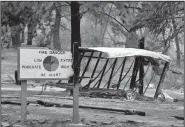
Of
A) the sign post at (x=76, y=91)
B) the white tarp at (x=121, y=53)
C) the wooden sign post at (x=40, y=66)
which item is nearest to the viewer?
the wooden sign post at (x=40, y=66)

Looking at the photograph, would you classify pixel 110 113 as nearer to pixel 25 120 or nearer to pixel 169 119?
pixel 169 119

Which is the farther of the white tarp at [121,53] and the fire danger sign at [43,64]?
the white tarp at [121,53]

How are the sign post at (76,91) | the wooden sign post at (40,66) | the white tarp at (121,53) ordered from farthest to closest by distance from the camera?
the white tarp at (121,53), the sign post at (76,91), the wooden sign post at (40,66)

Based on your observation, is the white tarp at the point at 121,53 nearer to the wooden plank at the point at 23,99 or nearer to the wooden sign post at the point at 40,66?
the wooden sign post at the point at 40,66

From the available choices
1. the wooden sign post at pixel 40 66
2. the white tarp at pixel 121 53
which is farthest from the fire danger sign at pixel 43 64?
the white tarp at pixel 121 53

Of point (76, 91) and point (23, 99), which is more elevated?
point (76, 91)

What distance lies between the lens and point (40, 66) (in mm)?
9133

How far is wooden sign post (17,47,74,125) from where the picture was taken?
8.98 m

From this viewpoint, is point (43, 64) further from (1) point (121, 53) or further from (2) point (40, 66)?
(1) point (121, 53)

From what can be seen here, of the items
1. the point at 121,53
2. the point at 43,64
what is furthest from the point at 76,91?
the point at 121,53

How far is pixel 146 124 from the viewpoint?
918 centimetres

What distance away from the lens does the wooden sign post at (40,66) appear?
8984 mm

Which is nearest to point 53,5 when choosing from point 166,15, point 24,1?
point 24,1

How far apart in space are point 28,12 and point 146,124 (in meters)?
15.9
